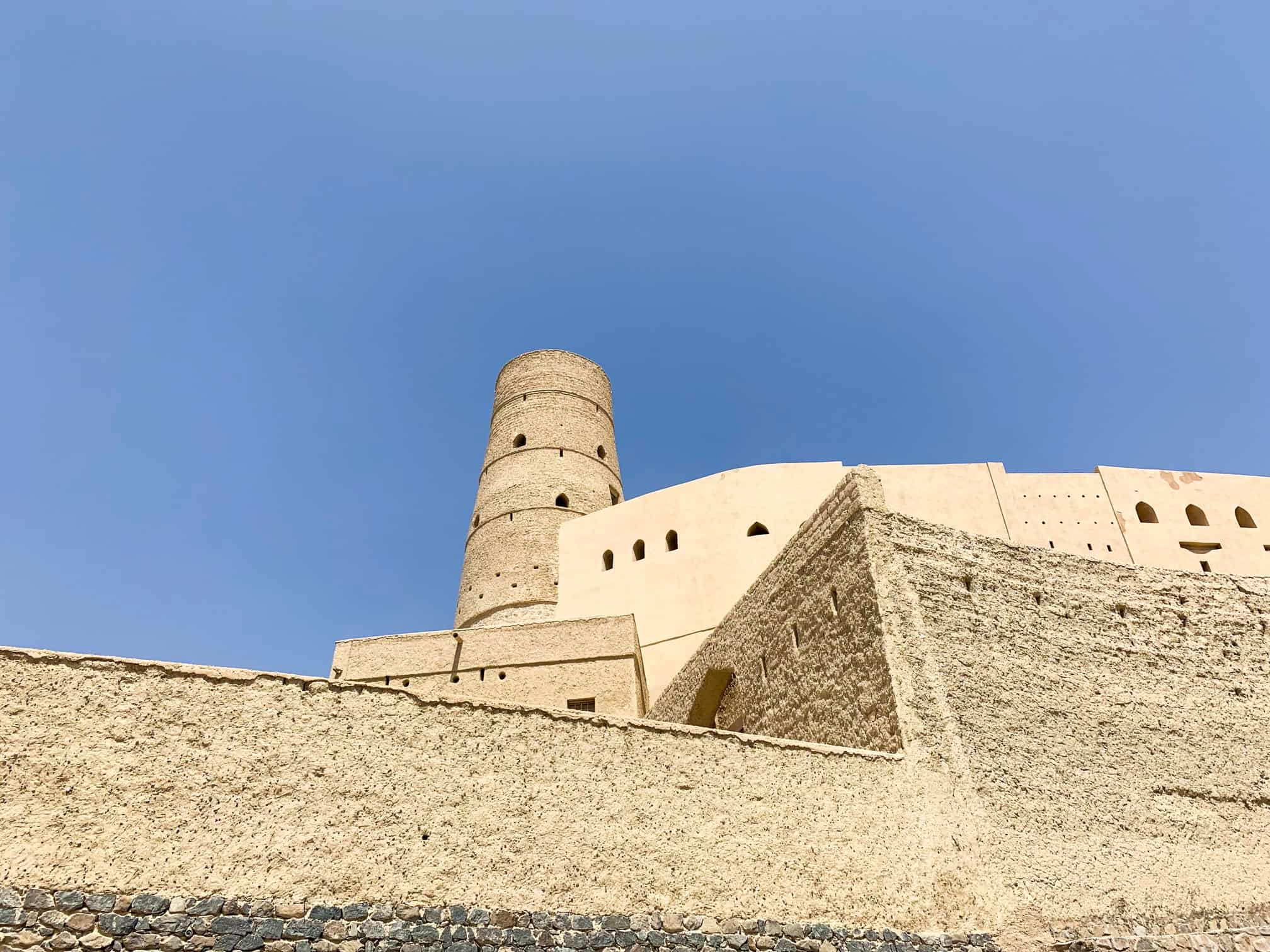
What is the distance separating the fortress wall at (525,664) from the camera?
12.8 m

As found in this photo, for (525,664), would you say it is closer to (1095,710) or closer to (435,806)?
(435,806)

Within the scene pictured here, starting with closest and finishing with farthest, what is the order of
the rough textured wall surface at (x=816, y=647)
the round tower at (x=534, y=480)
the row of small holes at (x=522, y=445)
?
1. the rough textured wall surface at (x=816, y=647)
2. the round tower at (x=534, y=480)
3. the row of small holes at (x=522, y=445)

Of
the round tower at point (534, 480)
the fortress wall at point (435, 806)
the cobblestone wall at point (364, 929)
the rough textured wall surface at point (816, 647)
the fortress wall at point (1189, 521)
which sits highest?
the round tower at point (534, 480)

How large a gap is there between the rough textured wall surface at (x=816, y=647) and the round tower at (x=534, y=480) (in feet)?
28.3

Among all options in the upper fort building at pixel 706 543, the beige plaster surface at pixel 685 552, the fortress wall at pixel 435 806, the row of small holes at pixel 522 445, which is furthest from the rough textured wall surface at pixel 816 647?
the row of small holes at pixel 522 445

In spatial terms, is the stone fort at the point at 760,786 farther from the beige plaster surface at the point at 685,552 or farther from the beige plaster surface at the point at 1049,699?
the beige plaster surface at the point at 685,552

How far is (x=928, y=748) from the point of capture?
23.1 feet

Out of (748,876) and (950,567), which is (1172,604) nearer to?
(950,567)

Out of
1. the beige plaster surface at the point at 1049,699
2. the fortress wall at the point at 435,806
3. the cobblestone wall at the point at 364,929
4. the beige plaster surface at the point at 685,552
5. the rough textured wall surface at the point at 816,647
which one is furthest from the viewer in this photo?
the beige plaster surface at the point at 685,552

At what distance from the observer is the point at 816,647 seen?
8453 millimetres

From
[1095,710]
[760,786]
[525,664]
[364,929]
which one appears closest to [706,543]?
[525,664]

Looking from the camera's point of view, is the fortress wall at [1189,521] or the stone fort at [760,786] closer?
the stone fort at [760,786]

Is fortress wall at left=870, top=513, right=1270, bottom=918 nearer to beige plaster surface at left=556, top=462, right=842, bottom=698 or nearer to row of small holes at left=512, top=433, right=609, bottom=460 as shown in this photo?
beige plaster surface at left=556, top=462, right=842, bottom=698

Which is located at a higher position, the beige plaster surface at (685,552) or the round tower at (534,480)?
the round tower at (534,480)
